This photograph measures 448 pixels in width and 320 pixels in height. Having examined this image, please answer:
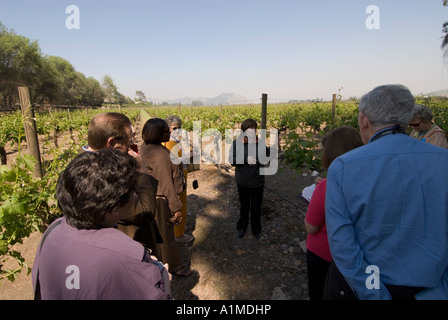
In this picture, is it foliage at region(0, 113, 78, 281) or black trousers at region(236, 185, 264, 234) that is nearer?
foliage at region(0, 113, 78, 281)

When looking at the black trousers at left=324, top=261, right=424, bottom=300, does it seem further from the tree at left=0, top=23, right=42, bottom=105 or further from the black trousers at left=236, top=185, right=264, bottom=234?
the tree at left=0, top=23, right=42, bottom=105

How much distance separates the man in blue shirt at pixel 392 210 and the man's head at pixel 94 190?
1002mm

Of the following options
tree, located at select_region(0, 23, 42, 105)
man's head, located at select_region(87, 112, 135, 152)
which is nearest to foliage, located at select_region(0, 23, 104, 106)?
tree, located at select_region(0, 23, 42, 105)

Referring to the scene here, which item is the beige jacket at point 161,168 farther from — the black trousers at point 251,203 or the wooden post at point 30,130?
the black trousers at point 251,203

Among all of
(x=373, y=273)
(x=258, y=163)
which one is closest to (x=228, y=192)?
(x=258, y=163)

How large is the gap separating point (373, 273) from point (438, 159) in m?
0.60

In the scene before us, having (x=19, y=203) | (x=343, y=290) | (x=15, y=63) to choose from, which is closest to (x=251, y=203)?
(x=343, y=290)

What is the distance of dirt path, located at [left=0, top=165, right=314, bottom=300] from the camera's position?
2740mm

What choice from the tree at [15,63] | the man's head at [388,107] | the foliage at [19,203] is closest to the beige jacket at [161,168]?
the foliage at [19,203]

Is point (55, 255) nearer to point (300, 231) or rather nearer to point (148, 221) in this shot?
point (148, 221)

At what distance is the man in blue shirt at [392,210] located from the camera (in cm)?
101

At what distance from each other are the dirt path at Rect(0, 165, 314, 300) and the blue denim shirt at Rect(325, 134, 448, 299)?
1.89m

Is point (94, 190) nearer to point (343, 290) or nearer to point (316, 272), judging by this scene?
point (343, 290)
